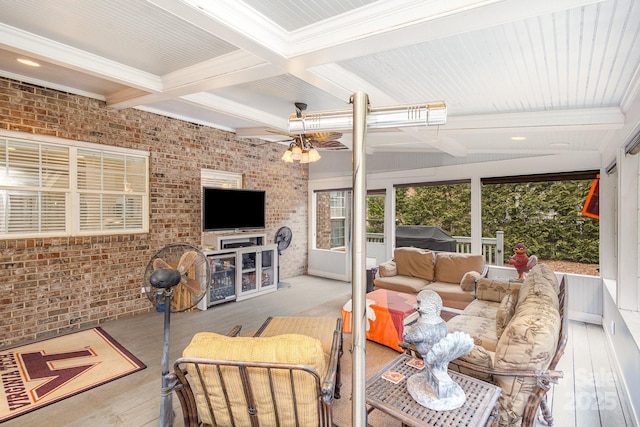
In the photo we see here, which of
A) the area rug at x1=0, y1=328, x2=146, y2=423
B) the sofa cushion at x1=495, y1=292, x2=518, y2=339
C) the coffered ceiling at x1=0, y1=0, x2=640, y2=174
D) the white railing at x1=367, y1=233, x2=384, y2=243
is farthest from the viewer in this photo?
the white railing at x1=367, y1=233, x2=384, y2=243

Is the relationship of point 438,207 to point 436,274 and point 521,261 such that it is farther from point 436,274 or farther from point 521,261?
point 521,261

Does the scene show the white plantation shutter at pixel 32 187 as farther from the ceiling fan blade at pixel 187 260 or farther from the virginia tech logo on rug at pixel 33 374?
the ceiling fan blade at pixel 187 260

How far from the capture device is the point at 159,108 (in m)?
4.42

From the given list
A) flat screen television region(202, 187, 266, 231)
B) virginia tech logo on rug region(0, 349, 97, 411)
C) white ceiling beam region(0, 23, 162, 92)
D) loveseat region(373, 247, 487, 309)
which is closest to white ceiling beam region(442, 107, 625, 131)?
loveseat region(373, 247, 487, 309)

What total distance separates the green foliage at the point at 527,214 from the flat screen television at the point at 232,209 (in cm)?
279

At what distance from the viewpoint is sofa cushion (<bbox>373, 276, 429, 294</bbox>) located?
4.46 meters

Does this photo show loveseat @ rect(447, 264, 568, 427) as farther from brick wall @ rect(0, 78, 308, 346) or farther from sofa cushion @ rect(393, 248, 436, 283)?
brick wall @ rect(0, 78, 308, 346)

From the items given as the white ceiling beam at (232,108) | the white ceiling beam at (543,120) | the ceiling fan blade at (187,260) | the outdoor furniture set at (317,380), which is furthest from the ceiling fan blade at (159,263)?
the white ceiling beam at (543,120)

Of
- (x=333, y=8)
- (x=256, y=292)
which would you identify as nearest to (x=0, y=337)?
(x=256, y=292)

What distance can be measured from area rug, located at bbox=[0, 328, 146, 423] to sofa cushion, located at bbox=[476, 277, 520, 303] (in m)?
3.72

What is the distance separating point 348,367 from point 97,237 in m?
3.38

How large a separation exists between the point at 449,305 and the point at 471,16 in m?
3.56

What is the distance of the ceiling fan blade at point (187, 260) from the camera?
236 centimetres

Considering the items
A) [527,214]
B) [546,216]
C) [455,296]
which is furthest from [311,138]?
[546,216]
